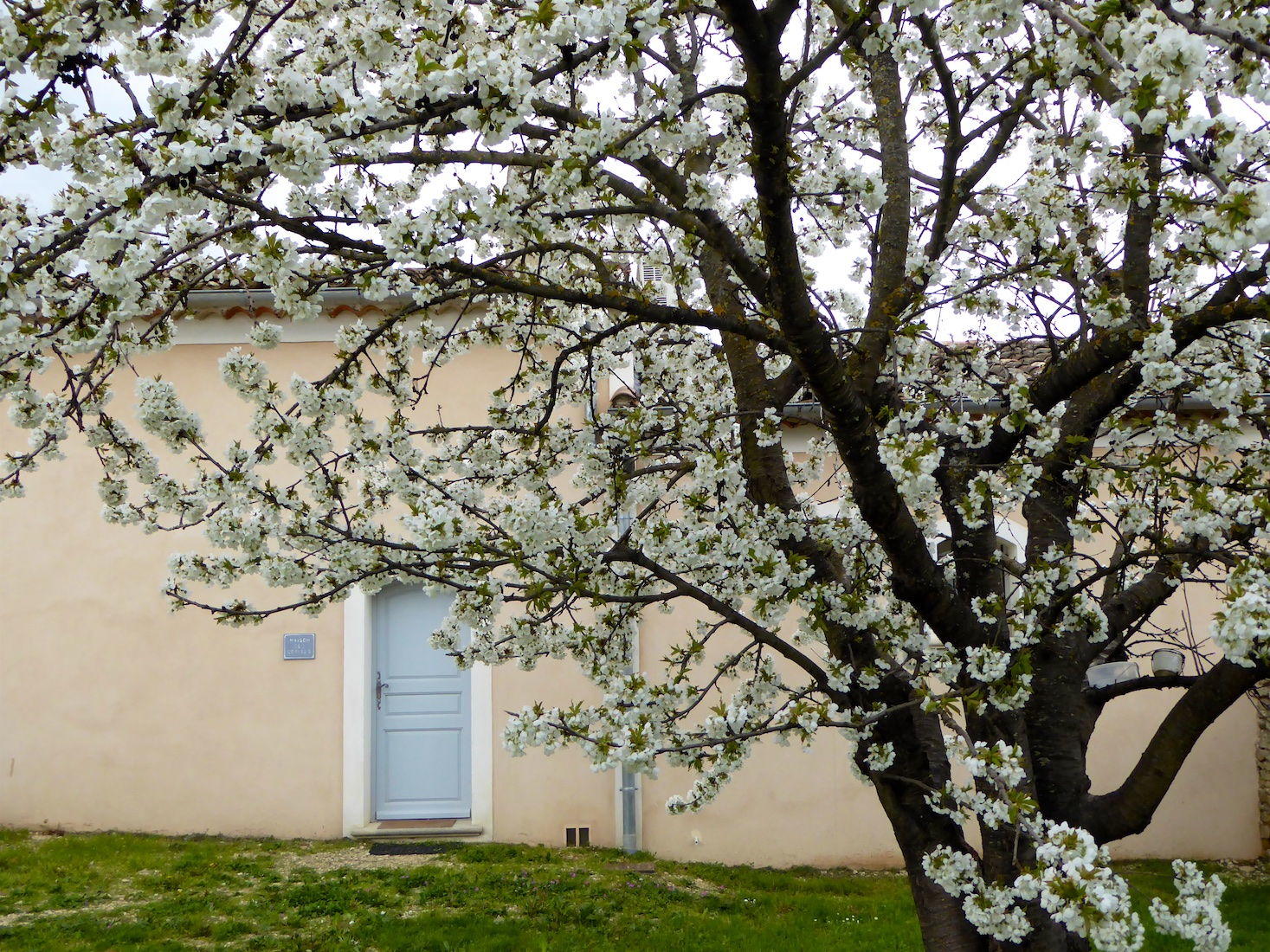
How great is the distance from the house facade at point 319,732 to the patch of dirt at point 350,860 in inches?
15.1

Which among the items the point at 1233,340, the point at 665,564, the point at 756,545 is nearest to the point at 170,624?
the point at 665,564

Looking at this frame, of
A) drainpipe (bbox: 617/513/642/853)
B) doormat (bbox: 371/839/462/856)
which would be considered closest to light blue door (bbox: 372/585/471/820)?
doormat (bbox: 371/839/462/856)

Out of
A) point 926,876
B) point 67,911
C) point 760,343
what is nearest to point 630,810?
point 67,911

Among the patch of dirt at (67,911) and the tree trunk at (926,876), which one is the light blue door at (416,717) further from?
the tree trunk at (926,876)

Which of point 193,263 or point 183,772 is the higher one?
point 193,263

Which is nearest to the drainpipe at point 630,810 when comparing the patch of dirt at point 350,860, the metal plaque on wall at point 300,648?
the patch of dirt at point 350,860

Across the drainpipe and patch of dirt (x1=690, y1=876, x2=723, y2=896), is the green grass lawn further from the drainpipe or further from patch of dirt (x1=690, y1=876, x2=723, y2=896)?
the drainpipe

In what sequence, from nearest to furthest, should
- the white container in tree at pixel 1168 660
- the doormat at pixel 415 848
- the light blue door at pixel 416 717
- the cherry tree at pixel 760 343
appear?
the cherry tree at pixel 760 343
the white container in tree at pixel 1168 660
the doormat at pixel 415 848
the light blue door at pixel 416 717

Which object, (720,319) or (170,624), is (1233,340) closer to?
(720,319)

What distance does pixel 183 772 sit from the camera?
7.80 m

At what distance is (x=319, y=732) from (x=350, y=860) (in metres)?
1.10

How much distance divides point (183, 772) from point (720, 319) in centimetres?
676

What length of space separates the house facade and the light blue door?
0.02 meters

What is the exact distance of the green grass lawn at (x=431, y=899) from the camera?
5.51 meters
